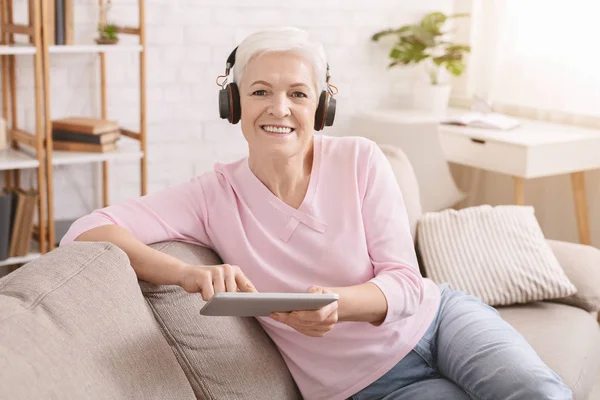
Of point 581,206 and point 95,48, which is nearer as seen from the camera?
point 95,48

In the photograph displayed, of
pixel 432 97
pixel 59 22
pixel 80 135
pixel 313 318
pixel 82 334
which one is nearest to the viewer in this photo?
pixel 82 334

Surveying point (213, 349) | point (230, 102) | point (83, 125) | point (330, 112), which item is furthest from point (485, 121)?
point (213, 349)

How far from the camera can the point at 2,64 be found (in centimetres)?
305

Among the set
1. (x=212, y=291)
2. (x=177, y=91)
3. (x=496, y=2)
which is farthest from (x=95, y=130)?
(x=496, y=2)

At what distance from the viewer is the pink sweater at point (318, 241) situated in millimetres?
1619

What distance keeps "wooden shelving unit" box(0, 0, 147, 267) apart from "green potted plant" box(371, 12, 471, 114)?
1300 millimetres

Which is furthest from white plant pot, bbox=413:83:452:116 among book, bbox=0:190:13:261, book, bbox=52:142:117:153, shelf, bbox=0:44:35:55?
book, bbox=0:190:13:261

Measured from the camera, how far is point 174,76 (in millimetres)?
3416

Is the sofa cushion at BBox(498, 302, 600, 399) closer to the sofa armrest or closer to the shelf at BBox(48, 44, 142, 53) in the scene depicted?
the sofa armrest

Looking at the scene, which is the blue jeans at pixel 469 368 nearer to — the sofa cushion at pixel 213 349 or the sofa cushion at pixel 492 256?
the sofa cushion at pixel 213 349

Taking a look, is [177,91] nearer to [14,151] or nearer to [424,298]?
[14,151]

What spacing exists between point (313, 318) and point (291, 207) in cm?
34

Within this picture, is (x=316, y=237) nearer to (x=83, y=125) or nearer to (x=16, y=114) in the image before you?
(x=83, y=125)

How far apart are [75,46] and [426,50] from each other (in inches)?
76.0
